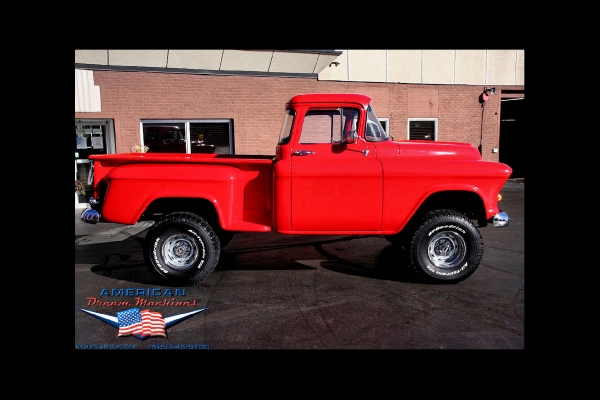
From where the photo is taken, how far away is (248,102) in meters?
10.3

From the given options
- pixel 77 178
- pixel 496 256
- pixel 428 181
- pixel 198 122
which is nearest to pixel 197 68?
pixel 198 122

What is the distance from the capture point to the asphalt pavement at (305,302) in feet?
10.7

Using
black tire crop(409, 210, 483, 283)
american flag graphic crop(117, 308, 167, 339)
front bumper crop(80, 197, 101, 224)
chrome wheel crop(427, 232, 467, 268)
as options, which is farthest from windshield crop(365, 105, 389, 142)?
front bumper crop(80, 197, 101, 224)

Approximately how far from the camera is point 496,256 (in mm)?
5609

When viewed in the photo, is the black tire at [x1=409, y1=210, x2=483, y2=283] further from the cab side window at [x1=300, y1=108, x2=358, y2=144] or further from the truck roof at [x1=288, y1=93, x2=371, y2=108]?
the truck roof at [x1=288, y1=93, x2=371, y2=108]

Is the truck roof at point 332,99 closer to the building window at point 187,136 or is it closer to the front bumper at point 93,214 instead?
the front bumper at point 93,214

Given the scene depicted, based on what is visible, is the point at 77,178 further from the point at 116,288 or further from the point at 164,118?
the point at 116,288

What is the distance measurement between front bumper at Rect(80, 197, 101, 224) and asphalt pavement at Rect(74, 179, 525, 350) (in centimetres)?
80

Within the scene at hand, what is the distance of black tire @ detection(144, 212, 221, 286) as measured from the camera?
4.52m

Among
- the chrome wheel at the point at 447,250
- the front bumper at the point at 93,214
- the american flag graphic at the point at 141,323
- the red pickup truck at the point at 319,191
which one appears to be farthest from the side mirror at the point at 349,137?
the front bumper at the point at 93,214

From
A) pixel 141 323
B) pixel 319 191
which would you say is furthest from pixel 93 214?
pixel 319 191

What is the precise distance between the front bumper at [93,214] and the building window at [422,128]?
30.9 ft

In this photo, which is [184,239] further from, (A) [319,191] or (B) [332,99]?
(B) [332,99]
